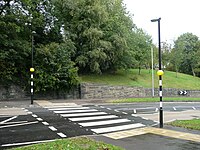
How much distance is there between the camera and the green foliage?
86.9ft

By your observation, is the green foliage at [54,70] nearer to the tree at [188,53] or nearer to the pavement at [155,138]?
the pavement at [155,138]

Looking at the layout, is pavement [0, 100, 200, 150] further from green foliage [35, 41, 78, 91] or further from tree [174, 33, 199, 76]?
tree [174, 33, 199, 76]

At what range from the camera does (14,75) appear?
1057 inches

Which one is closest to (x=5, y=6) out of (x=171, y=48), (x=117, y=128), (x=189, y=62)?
(x=117, y=128)

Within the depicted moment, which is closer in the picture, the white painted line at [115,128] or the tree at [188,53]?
the white painted line at [115,128]

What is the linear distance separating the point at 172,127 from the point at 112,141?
4.10 metres

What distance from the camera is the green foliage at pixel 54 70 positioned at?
2650cm

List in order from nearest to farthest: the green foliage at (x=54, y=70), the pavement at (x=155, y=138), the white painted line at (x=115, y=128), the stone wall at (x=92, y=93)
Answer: the pavement at (x=155, y=138), the white painted line at (x=115, y=128), the stone wall at (x=92, y=93), the green foliage at (x=54, y=70)

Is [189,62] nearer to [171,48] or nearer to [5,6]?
[171,48]

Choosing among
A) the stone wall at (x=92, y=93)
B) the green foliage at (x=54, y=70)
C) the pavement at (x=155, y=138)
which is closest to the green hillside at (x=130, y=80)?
the stone wall at (x=92, y=93)

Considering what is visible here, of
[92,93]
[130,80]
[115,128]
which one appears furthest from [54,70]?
[115,128]

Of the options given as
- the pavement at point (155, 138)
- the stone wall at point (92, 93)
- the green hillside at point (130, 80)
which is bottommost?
the pavement at point (155, 138)

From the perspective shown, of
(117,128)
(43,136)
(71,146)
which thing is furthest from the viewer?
(117,128)

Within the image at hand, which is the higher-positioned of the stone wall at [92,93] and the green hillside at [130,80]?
the green hillside at [130,80]
